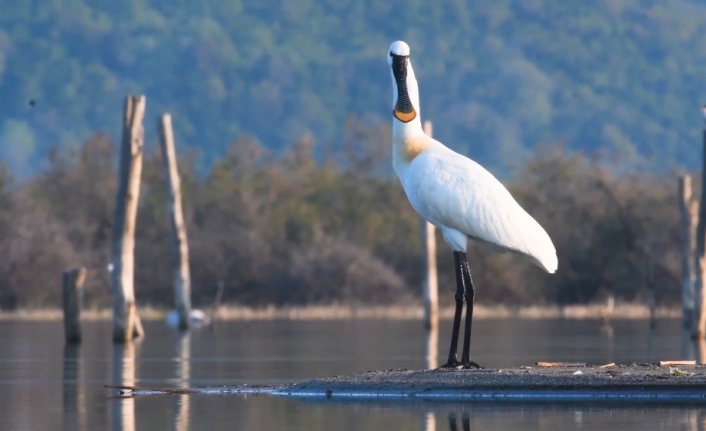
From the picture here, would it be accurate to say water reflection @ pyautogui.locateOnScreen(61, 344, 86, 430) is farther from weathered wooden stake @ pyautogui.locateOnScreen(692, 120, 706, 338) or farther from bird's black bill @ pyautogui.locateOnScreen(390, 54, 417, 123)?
weathered wooden stake @ pyautogui.locateOnScreen(692, 120, 706, 338)

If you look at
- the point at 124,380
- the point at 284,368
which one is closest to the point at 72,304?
the point at 284,368

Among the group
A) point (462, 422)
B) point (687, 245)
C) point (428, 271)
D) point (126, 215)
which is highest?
point (126, 215)

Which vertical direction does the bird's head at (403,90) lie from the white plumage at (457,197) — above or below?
above

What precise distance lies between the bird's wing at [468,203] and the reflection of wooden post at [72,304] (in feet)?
37.9

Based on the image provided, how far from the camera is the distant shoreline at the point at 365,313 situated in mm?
39406

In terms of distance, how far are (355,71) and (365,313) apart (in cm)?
8168

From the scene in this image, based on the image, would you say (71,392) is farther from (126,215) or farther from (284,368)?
(126,215)

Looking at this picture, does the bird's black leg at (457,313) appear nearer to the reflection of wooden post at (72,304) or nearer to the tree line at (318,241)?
the reflection of wooden post at (72,304)

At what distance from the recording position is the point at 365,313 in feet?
135

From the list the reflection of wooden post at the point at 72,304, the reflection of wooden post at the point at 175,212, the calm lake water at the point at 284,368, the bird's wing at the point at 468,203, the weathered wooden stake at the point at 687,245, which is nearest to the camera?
the calm lake water at the point at 284,368

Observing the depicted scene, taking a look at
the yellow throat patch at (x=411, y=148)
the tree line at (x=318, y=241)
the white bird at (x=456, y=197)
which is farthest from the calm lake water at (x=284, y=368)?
the tree line at (x=318, y=241)

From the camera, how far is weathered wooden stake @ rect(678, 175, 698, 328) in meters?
30.2

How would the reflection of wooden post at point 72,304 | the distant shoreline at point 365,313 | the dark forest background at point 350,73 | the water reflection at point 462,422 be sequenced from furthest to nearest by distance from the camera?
the dark forest background at point 350,73
the distant shoreline at point 365,313
the reflection of wooden post at point 72,304
the water reflection at point 462,422

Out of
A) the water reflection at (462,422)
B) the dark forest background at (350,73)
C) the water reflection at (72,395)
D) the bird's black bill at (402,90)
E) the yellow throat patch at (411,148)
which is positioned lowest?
the water reflection at (462,422)
